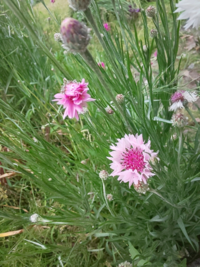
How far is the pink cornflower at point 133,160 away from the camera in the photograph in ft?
1.22

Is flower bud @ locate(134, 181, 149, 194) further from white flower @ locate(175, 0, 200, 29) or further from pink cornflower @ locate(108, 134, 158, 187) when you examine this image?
white flower @ locate(175, 0, 200, 29)

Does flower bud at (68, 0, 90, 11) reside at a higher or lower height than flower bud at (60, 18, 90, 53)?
higher

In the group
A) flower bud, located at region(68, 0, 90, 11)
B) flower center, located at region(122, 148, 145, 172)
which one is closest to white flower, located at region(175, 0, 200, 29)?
flower bud, located at region(68, 0, 90, 11)

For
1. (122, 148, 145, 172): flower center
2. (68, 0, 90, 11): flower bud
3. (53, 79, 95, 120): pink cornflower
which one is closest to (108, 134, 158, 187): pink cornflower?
(122, 148, 145, 172): flower center

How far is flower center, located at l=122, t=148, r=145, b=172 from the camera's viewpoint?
15.3 inches

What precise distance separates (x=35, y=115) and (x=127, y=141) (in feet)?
2.32

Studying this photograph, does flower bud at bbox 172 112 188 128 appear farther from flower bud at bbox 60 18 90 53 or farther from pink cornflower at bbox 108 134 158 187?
flower bud at bbox 60 18 90 53

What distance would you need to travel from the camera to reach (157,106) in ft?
2.03

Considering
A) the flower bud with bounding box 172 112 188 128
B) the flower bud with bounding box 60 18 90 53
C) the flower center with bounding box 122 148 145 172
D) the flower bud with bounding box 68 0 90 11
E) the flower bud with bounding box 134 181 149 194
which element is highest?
the flower bud with bounding box 68 0 90 11

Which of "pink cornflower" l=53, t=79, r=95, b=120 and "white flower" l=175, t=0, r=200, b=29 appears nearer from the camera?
"white flower" l=175, t=0, r=200, b=29

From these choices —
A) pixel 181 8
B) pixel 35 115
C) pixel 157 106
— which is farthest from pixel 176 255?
pixel 35 115

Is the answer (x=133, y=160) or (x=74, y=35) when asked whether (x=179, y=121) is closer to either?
(x=133, y=160)

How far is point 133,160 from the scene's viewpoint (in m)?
0.40

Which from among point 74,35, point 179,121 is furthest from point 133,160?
point 74,35
